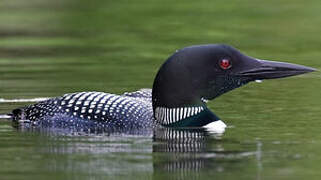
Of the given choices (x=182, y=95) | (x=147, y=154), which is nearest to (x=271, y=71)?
(x=182, y=95)

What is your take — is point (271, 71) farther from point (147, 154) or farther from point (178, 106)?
point (147, 154)

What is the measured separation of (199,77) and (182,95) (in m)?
0.18

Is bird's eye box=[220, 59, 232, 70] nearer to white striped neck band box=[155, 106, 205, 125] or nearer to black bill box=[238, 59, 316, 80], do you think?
black bill box=[238, 59, 316, 80]

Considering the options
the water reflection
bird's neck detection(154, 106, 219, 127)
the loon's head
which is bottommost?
the water reflection

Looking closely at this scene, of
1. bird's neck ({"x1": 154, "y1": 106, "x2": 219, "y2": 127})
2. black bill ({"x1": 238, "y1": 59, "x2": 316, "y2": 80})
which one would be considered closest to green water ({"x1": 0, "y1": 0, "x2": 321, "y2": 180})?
bird's neck ({"x1": 154, "y1": 106, "x2": 219, "y2": 127})

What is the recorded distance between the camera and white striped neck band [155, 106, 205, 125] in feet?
29.6

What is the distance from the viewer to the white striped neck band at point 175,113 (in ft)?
29.6

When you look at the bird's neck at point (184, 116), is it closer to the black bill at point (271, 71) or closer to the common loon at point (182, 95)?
the common loon at point (182, 95)

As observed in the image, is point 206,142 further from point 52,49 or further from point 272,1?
point 272,1

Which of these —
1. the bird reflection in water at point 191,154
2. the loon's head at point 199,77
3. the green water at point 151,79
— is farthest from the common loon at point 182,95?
the green water at point 151,79

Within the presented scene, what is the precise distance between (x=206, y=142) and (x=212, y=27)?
8.10 m

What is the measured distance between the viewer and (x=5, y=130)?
358 inches

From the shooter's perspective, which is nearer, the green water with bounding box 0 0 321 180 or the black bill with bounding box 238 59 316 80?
the green water with bounding box 0 0 321 180

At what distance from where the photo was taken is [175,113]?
9.05 metres
